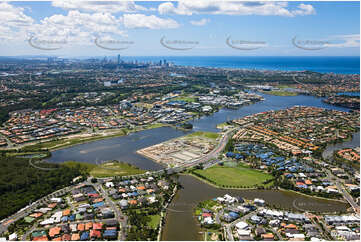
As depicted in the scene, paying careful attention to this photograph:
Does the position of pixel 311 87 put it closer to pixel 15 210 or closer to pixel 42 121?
pixel 42 121

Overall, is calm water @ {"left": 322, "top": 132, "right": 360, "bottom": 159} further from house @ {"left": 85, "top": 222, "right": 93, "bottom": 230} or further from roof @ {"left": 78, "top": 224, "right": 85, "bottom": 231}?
roof @ {"left": 78, "top": 224, "right": 85, "bottom": 231}

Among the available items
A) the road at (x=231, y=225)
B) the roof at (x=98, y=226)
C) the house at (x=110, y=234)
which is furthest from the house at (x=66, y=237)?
the road at (x=231, y=225)

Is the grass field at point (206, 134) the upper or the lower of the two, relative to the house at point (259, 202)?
upper

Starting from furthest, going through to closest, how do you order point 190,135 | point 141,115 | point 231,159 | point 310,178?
point 141,115
point 190,135
point 231,159
point 310,178

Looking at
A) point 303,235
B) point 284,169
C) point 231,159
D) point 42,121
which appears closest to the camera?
point 303,235

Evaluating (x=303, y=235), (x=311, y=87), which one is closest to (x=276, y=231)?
(x=303, y=235)

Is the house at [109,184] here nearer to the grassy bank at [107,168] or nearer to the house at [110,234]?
the grassy bank at [107,168]
